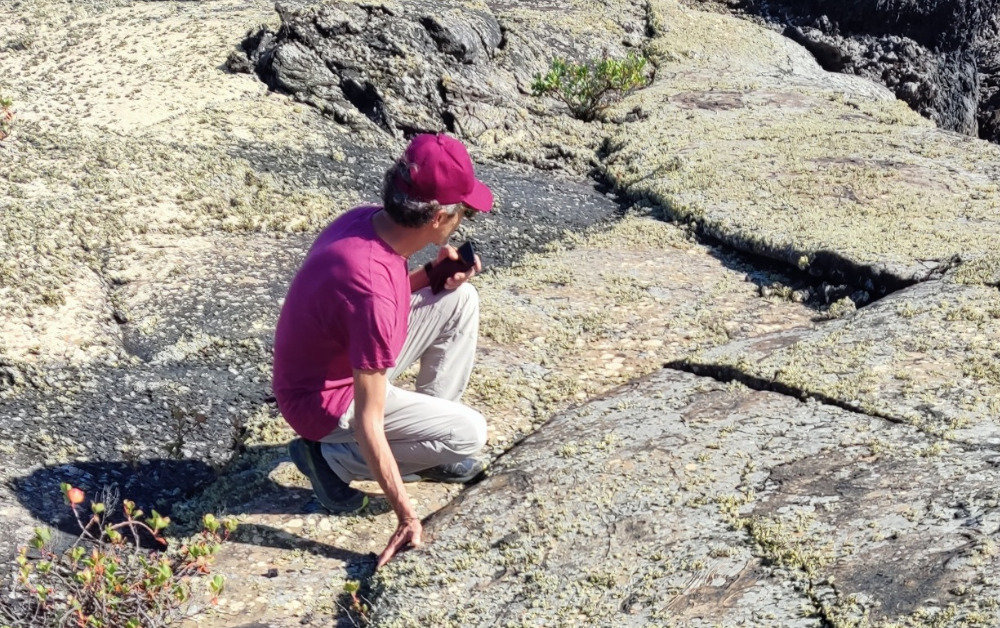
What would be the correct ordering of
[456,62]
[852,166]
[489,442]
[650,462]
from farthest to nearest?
[456,62], [852,166], [489,442], [650,462]

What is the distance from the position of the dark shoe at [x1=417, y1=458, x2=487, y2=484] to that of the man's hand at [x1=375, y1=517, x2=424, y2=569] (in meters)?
0.44

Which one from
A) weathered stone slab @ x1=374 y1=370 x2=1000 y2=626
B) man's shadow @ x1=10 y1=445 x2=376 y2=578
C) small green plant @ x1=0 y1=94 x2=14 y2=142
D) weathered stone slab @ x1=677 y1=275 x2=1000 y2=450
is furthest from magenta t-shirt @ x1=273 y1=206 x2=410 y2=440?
small green plant @ x1=0 y1=94 x2=14 y2=142

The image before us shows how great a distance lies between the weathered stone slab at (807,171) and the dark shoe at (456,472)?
105 inches

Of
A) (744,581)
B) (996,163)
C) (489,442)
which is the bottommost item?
(489,442)

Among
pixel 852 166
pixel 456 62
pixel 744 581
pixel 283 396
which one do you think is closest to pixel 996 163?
pixel 852 166

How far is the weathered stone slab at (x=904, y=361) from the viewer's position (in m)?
3.89

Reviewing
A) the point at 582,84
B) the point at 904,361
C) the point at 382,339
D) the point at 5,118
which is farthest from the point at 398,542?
the point at 582,84

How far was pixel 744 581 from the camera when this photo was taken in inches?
123

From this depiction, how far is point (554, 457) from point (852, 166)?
4.19 metres

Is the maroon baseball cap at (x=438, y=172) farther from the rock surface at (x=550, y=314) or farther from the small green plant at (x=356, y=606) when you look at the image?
the small green plant at (x=356, y=606)

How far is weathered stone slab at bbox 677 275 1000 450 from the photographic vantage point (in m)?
3.89

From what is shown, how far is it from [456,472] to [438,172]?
3.98ft

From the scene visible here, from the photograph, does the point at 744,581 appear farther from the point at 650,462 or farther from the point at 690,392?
the point at 690,392

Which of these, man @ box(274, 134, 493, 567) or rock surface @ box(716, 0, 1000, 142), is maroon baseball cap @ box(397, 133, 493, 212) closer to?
man @ box(274, 134, 493, 567)
